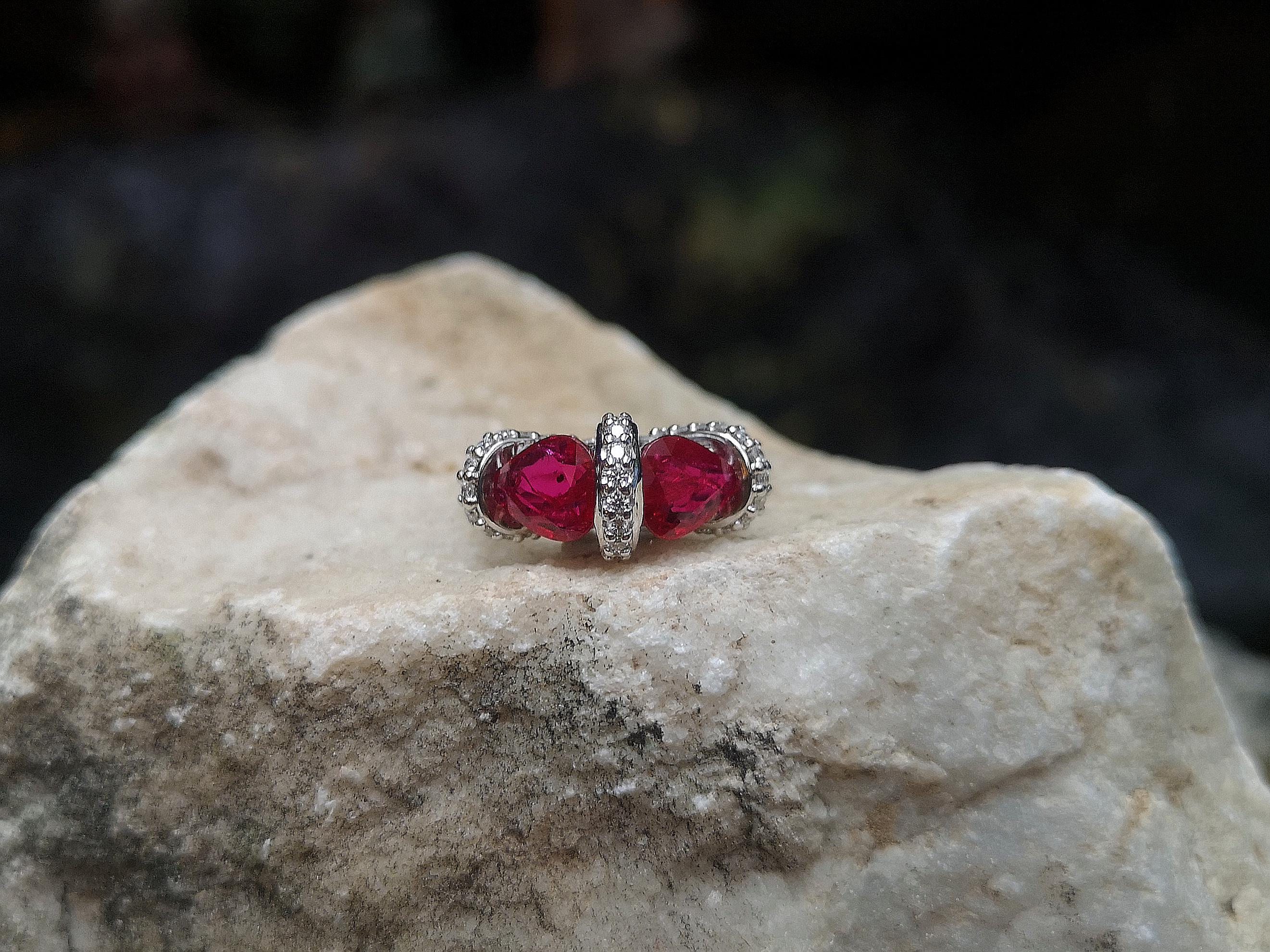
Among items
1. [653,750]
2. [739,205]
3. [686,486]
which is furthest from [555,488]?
[739,205]

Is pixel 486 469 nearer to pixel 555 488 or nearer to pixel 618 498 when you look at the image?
pixel 555 488

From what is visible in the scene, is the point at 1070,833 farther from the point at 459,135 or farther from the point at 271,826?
the point at 459,135

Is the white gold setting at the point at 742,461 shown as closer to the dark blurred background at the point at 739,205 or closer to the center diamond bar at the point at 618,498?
the center diamond bar at the point at 618,498

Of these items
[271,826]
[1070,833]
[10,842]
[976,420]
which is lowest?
[10,842]

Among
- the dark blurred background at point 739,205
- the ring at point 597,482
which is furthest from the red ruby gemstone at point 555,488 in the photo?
the dark blurred background at point 739,205

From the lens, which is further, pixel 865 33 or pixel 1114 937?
pixel 865 33

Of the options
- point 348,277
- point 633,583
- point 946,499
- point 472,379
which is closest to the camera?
point 633,583

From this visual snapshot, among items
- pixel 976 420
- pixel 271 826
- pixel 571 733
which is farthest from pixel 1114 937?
pixel 976 420
